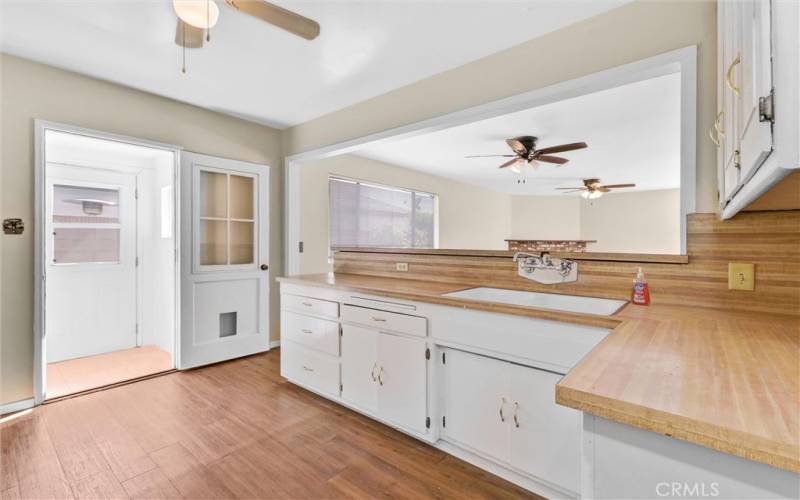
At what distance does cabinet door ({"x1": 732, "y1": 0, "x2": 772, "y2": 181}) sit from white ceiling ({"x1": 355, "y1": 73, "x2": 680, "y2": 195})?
2172 millimetres

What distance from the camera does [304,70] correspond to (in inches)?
108

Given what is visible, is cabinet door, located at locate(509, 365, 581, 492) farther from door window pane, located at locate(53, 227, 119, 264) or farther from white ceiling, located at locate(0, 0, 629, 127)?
door window pane, located at locate(53, 227, 119, 264)

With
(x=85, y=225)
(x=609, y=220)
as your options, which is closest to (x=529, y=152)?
(x=85, y=225)

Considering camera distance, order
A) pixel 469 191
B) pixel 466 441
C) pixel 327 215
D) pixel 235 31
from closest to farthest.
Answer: pixel 466 441
pixel 235 31
pixel 327 215
pixel 469 191

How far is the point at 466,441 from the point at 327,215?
3384mm

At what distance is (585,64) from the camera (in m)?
2.09

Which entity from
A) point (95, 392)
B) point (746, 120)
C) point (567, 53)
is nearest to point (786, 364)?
point (746, 120)

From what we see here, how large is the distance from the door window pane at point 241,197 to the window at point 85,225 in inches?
54.6

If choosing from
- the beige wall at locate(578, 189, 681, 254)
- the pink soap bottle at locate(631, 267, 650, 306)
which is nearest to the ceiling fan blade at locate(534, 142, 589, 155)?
the pink soap bottle at locate(631, 267, 650, 306)

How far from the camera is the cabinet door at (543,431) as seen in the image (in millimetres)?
1526

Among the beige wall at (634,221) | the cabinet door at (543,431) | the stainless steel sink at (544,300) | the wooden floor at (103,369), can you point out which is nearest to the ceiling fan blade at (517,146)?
the stainless steel sink at (544,300)

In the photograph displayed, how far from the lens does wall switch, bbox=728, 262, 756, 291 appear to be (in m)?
1.56

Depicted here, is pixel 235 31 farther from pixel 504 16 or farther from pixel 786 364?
pixel 786 364

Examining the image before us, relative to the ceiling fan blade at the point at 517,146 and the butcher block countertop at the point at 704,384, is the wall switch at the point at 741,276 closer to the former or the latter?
the butcher block countertop at the point at 704,384
